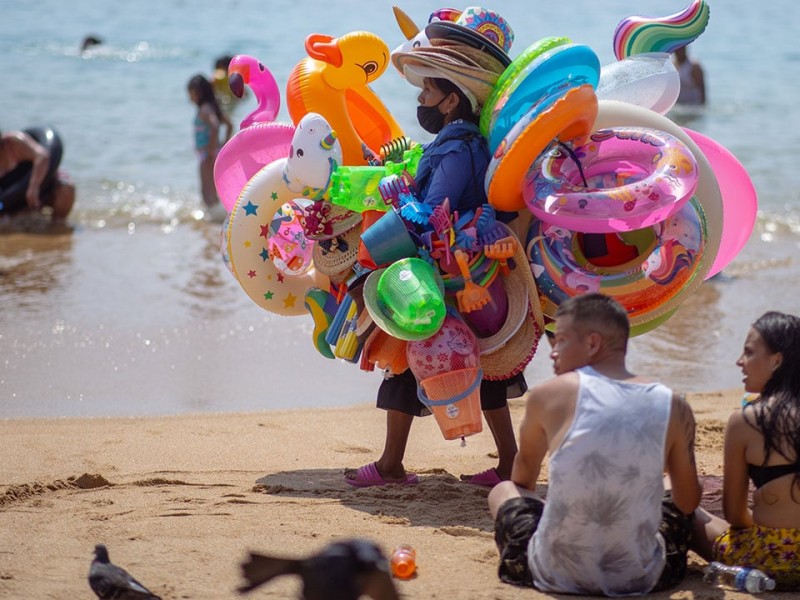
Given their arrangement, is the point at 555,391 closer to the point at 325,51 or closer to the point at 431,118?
the point at 431,118

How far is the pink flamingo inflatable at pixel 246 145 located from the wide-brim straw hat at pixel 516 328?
51.8 inches

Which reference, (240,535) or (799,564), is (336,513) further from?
(799,564)

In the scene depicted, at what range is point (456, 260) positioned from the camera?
4590mm

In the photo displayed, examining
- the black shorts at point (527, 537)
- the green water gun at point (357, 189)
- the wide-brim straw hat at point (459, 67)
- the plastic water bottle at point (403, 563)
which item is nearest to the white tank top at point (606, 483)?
the black shorts at point (527, 537)

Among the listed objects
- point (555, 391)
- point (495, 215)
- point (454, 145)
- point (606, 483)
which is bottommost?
point (606, 483)

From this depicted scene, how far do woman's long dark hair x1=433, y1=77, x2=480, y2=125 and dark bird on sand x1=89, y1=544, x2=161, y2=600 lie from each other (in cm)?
233

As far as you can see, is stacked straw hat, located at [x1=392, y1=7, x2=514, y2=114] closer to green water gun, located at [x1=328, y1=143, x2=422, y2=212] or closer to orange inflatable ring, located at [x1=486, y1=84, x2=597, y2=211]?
orange inflatable ring, located at [x1=486, y1=84, x2=597, y2=211]

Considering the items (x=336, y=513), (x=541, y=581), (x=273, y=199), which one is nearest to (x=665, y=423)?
(x=541, y=581)

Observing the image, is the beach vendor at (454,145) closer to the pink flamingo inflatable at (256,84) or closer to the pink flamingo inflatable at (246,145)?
the pink flamingo inflatable at (246,145)

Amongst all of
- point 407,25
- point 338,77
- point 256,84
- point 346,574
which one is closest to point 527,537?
point 346,574

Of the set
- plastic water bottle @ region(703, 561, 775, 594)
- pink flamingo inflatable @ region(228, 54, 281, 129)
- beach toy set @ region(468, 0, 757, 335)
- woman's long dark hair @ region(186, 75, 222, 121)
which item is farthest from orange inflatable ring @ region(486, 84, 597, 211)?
woman's long dark hair @ region(186, 75, 222, 121)

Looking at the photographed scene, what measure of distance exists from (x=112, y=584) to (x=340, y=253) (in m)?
1.91

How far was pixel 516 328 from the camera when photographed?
4.66 metres

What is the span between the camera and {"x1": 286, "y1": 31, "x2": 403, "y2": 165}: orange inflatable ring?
16.5 feet
